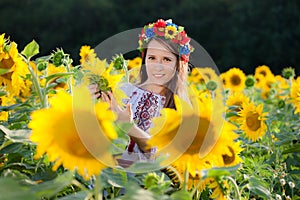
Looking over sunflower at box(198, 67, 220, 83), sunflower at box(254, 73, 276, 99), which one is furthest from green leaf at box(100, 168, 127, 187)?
sunflower at box(254, 73, 276, 99)

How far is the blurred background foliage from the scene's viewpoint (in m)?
8.99

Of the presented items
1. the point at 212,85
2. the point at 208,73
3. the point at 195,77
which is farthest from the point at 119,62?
A: the point at 195,77

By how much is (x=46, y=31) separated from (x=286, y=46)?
3.21 meters

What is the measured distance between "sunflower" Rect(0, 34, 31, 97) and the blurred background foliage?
7.14 metres

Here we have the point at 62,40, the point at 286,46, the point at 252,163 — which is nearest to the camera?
the point at 252,163

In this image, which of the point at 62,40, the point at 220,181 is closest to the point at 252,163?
the point at 220,181

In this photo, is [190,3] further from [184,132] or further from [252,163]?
[184,132]

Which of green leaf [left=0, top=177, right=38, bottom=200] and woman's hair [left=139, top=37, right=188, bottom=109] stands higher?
woman's hair [left=139, top=37, right=188, bottom=109]

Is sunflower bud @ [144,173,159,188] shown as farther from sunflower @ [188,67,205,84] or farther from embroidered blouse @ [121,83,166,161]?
sunflower @ [188,67,205,84]

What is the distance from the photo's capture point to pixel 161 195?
1.15 meters

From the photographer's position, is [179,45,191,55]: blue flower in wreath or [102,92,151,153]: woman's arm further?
[179,45,191,55]: blue flower in wreath

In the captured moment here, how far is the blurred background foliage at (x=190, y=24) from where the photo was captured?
8.99 meters

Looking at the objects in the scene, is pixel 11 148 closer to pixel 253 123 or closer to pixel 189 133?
pixel 189 133

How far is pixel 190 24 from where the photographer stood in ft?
32.1
